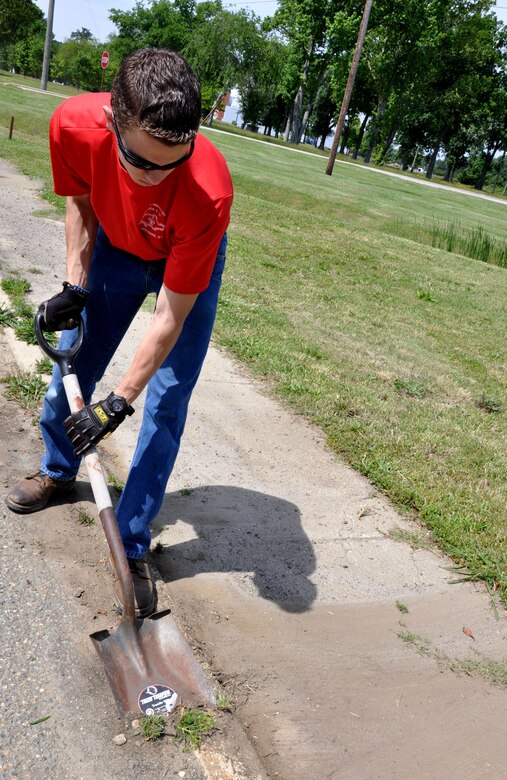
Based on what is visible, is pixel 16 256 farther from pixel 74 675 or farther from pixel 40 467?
pixel 74 675

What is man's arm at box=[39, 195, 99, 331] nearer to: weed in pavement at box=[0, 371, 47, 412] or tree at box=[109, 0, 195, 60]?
weed in pavement at box=[0, 371, 47, 412]

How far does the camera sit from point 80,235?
8.42 feet

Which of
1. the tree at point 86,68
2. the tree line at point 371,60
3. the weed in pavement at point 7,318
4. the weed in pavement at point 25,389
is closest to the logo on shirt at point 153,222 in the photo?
the weed in pavement at point 25,389

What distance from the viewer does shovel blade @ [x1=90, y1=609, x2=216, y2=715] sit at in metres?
2.15

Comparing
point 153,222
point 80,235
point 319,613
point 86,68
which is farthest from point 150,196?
point 86,68

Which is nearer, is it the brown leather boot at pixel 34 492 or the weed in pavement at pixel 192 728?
the weed in pavement at pixel 192 728

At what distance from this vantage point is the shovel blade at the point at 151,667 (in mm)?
2152

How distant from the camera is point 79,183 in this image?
7.98ft

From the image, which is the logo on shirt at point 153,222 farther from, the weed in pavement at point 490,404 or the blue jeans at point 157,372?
the weed in pavement at point 490,404

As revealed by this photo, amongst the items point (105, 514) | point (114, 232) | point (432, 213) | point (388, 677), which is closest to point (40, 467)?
point (105, 514)

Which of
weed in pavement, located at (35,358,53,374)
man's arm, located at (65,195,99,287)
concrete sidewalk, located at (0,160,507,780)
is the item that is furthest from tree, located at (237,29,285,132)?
man's arm, located at (65,195,99,287)

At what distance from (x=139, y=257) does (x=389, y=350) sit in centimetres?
430

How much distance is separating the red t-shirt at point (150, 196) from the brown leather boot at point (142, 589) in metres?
1.10

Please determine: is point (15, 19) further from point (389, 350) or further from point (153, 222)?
point (153, 222)
